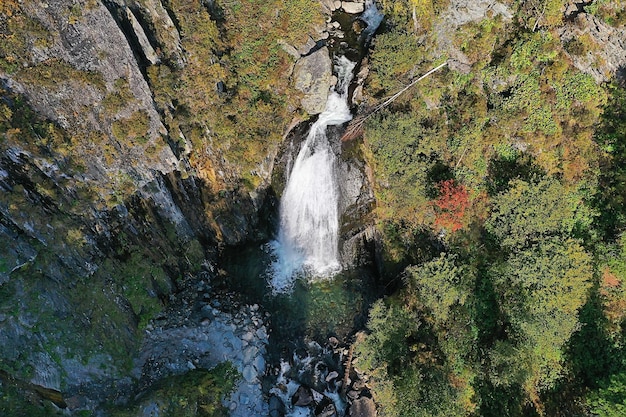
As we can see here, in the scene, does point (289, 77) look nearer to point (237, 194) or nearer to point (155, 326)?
point (237, 194)

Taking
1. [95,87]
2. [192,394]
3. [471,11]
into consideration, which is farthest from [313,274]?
[471,11]

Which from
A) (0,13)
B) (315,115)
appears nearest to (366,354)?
(315,115)

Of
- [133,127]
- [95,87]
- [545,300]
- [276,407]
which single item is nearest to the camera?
[95,87]

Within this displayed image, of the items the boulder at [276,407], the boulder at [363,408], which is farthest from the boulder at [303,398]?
the boulder at [363,408]

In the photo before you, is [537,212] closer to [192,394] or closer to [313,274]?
[313,274]

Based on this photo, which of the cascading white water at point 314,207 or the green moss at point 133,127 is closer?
the green moss at point 133,127

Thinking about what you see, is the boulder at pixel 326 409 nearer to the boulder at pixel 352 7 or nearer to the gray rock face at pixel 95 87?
the gray rock face at pixel 95 87

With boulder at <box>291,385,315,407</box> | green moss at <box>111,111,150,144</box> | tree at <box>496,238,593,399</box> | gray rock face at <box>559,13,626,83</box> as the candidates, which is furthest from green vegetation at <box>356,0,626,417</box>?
green moss at <box>111,111,150,144</box>
